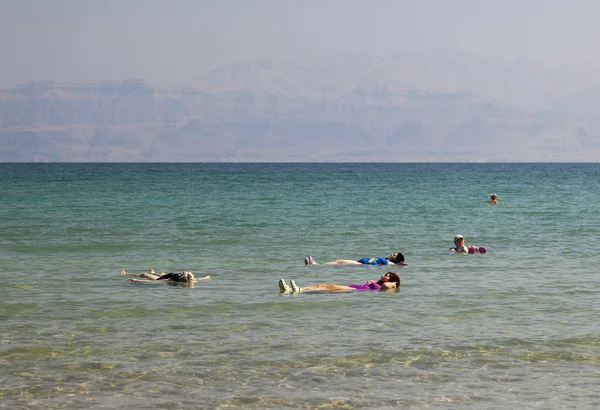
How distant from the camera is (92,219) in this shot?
49.2m

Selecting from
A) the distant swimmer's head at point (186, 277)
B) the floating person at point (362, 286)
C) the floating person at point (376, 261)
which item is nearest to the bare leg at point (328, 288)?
the floating person at point (362, 286)

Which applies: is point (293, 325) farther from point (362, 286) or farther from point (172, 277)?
point (172, 277)

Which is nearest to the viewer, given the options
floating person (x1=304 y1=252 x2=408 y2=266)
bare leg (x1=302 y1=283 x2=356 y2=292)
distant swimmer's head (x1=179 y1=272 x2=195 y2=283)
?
bare leg (x1=302 y1=283 x2=356 y2=292)

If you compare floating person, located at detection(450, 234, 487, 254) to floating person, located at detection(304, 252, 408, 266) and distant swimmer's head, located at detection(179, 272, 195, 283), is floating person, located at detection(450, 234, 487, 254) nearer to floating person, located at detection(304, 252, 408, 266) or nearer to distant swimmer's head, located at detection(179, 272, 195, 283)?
floating person, located at detection(304, 252, 408, 266)

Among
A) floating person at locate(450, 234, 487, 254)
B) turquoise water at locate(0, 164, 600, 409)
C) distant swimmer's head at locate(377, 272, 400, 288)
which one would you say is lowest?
turquoise water at locate(0, 164, 600, 409)

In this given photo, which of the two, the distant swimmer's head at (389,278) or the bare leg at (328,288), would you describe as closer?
the bare leg at (328,288)

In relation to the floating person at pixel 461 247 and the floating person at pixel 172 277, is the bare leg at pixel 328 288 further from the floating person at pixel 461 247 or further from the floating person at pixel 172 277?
the floating person at pixel 461 247

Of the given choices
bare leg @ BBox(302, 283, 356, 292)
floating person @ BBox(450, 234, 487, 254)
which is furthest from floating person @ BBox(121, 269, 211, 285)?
floating person @ BBox(450, 234, 487, 254)

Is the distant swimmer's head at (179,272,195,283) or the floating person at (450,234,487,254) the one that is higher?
the floating person at (450,234,487,254)

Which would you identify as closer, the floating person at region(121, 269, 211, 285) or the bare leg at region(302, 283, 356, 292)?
the bare leg at region(302, 283, 356, 292)

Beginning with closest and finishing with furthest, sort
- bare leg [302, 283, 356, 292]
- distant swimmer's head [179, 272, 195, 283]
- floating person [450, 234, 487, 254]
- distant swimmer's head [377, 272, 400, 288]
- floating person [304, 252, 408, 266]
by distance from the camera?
bare leg [302, 283, 356, 292]
distant swimmer's head [377, 272, 400, 288]
distant swimmer's head [179, 272, 195, 283]
floating person [304, 252, 408, 266]
floating person [450, 234, 487, 254]

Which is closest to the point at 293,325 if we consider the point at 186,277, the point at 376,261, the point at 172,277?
the point at 186,277

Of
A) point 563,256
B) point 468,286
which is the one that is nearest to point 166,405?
point 468,286

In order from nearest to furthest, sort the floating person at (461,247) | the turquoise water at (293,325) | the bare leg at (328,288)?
the turquoise water at (293,325)
the bare leg at (328,288)
the floating person at (461,247)
